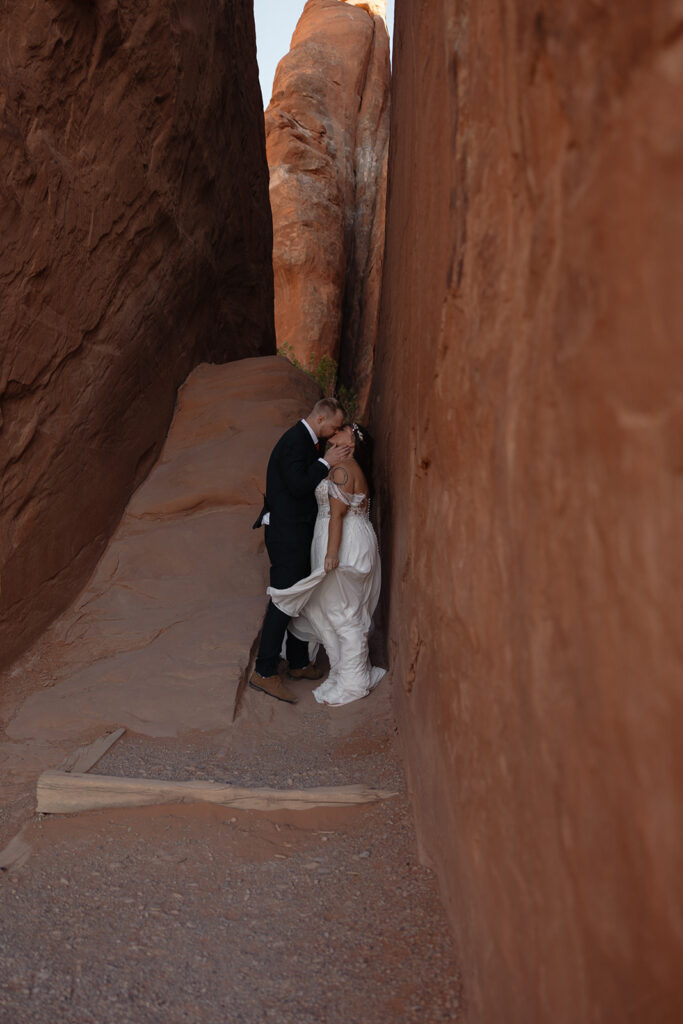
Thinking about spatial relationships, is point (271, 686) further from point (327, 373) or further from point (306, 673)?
point (327, 373)

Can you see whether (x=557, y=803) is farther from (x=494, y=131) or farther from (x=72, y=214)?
(x=72, y=214)

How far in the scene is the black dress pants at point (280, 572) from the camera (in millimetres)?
4492

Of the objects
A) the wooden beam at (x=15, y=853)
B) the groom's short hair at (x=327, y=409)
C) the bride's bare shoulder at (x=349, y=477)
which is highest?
the groom's short hair at (x=327, y=409)

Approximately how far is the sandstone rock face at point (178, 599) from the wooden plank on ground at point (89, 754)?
152 millimetres

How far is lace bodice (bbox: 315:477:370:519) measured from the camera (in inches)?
174

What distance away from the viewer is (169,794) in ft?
11.0

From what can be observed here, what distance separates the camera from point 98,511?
17.4ft

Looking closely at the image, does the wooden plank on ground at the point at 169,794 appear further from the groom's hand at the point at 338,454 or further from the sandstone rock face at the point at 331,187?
the sandstone rock face at the point at 331,187

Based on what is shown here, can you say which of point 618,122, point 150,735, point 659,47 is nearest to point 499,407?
point 618,122

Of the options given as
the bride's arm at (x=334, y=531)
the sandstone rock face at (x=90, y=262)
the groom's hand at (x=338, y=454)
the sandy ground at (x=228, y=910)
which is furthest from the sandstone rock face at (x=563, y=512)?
the sandstone rock face at (x=90, y=262)

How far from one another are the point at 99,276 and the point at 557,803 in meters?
4.83

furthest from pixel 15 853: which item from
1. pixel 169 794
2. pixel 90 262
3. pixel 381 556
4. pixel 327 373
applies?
pixel 327 373

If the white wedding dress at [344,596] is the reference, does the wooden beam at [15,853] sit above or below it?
below

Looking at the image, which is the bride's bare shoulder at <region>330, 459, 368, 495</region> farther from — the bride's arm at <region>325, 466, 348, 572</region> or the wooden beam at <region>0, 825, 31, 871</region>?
the wooden beam at <region>0, 825, 31, 871</region>
